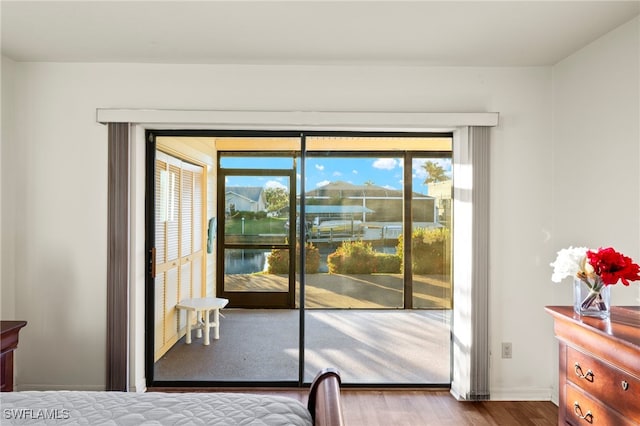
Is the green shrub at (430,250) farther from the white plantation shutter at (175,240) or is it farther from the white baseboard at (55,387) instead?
the white baseboard at (55,387)

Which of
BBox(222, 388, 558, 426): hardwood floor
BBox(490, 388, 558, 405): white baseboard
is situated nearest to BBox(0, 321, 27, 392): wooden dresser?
BBox(222, 388, 558, 426): hardwood floor

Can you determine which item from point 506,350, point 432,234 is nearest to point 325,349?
point 432,234

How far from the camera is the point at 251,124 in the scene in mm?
3229

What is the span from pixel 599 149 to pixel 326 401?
245 cm

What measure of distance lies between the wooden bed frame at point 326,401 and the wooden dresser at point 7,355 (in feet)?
5.89

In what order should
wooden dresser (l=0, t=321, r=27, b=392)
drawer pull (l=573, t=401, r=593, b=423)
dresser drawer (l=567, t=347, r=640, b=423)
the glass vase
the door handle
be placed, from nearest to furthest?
dresser drawer (l=567, t=347, r=640, b=423), drawer pull (l=573, t=401, r=593, b=423), the glass vase, wooden dresser (l=0, t=321, r=27, b=392), the door handle

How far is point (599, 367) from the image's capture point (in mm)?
1848

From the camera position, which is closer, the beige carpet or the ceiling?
the ceiling

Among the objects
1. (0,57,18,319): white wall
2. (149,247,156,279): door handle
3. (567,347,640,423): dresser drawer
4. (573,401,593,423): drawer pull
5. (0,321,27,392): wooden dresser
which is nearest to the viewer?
(567,347,640,423): dresser drawer

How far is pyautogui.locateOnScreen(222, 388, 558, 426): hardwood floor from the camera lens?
291 centimetres

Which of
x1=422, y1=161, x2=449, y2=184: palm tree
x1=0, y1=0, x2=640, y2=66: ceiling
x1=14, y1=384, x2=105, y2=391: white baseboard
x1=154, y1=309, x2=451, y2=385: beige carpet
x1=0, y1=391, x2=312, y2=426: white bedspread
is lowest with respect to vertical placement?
x1=14, y1=384, x2=105, y2=391: white baseboard

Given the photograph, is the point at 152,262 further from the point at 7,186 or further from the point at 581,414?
the point at 581,414

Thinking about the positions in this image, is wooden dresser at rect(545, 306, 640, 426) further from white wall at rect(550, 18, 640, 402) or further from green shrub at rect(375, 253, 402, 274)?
green shrub at rect(375, 253, 402, 274)

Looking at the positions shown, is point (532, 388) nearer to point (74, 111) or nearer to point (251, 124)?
point (251, 124)
